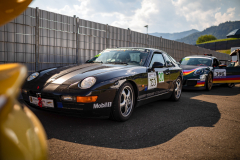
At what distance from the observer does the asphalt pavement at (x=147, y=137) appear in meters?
2.31

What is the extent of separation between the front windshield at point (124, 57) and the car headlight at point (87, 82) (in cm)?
127

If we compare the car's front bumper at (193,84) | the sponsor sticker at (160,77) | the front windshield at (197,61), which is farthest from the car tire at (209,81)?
the sponsor sticker at (160,77)

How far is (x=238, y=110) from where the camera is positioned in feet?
15.6

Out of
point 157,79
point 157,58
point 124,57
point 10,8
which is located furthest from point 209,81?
point 10,8

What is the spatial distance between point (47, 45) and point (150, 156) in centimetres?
587

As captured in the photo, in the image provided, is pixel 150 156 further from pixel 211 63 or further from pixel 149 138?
pixel 211 63

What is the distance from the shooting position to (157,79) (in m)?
Answer: 4.35

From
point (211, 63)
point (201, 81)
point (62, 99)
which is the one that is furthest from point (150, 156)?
point (211, 63)

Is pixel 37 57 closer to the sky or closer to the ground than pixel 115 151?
closer to the sky

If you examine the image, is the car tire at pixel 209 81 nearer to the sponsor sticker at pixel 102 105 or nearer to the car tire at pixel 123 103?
the car tire at pixel 123 103

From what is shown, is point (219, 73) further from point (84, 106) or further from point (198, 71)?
point (84, 106)

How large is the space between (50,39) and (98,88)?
16.2 feet

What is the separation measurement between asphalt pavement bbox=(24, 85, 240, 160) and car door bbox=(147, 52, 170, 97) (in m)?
0.48

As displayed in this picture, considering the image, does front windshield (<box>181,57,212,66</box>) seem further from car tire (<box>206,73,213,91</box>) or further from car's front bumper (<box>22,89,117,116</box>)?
car's front bumper (<box>22,89,117,116</box>)
